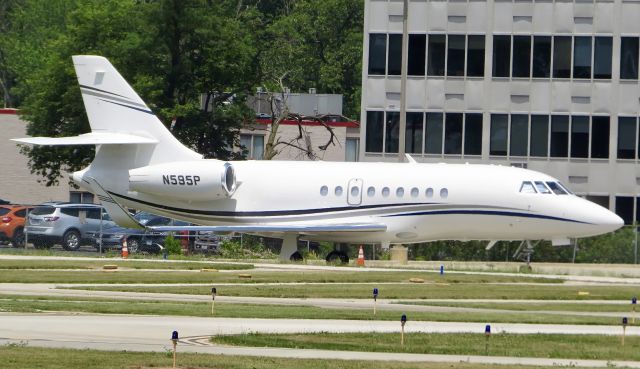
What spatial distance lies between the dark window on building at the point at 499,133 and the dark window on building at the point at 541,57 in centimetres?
215

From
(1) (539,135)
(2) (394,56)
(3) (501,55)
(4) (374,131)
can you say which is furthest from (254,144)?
(1) (539,135)

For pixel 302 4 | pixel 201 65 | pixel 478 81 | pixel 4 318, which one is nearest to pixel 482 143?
pixel 478 81

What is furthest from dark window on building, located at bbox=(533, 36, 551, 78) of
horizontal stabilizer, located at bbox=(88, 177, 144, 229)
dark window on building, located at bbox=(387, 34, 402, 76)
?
horizontal stabilizer, located at bbox=(88, 177, 144, 229)

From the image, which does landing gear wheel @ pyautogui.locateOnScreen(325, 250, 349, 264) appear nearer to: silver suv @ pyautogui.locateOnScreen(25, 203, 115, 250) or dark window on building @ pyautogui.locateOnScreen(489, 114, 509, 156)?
silver suv @ pyautogui.locateOnScreen(25, 203, 115, 250)

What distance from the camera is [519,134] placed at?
5662cm

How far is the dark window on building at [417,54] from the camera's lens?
186ft

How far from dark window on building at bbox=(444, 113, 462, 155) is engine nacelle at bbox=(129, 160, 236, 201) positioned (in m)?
16.1

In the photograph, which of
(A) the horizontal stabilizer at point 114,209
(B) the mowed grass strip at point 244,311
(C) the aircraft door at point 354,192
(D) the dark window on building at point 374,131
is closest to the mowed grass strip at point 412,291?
(B) the mowed grass strip at point 244,311

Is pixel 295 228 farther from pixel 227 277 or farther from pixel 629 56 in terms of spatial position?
pixel 629 56

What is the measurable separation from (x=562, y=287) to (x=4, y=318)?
1535 centimetres

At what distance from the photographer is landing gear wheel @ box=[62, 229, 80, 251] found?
50.5 meters

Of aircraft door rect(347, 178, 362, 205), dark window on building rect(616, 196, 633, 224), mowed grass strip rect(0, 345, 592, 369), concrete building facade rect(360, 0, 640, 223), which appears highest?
concrete building facade rect(360, 0, 640, 223)

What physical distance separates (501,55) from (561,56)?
92.8 inches

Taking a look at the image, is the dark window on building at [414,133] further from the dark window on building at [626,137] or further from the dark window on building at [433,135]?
the dark window on building at [626,137]
